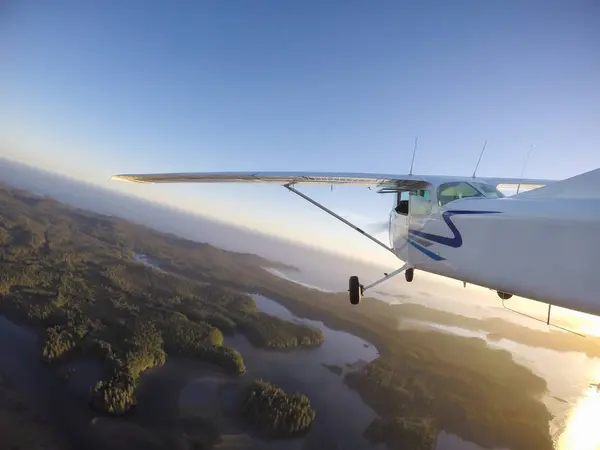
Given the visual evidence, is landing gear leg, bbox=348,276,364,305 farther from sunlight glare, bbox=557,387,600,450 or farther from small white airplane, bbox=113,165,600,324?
sunlight glare, bbox=557,387,600,450

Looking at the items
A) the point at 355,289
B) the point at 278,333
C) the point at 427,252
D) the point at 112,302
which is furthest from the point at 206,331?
the point at 427,252

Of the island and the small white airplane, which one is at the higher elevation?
the small white airplane

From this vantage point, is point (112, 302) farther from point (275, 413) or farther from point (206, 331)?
point (275, 413)

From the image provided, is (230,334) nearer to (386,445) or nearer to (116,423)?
(116,423)

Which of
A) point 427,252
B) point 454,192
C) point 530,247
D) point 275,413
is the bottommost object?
point 275,413

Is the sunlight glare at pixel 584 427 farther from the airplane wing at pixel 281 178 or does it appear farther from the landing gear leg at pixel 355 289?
the airplane wing at pixel 281 178

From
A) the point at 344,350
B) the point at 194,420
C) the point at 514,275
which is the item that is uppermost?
the point at 514,275

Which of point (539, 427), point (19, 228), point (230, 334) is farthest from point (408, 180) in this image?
point (19, 228)

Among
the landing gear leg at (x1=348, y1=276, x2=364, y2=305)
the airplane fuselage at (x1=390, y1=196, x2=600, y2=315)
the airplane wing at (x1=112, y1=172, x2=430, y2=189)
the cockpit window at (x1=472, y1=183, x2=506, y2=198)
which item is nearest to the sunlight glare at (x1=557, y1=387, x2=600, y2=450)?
the landing gear leg at (x1=348, y1=276, x2=364, y2=305)
